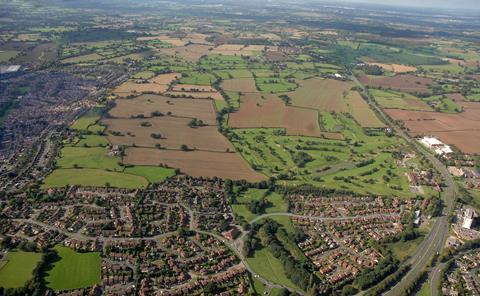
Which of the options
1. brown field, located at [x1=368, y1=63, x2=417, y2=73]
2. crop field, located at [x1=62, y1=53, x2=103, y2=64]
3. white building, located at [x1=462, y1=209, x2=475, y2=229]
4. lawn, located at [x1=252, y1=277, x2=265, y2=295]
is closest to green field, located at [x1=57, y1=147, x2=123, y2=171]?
lawn, located at [x1=252, y1=277, x2=265, y2=295]

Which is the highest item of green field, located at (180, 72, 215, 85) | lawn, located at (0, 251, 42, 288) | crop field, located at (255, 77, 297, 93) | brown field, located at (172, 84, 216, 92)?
crop field, located at (255, 77, 297, 93)

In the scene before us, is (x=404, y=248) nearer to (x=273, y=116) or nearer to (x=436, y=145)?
(x=436, y=145)

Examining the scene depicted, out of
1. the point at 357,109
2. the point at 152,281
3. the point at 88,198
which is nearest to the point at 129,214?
the point at 88,198

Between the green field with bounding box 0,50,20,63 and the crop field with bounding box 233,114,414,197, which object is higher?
the green field with bounding box 0,50,20,63

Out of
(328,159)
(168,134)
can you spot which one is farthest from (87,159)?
(328,159)

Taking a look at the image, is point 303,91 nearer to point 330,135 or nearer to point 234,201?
point 330,135

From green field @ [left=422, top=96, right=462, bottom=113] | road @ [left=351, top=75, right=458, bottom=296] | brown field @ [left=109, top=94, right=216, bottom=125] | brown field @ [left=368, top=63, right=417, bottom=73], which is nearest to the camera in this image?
road @ [left=351, top=75, right=458, bottom=296]

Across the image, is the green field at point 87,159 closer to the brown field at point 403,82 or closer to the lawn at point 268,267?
the lawn at point 268,267

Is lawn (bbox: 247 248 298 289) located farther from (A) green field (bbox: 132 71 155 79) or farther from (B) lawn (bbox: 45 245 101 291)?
(A) green field (bbox: 132 71 155 79)
